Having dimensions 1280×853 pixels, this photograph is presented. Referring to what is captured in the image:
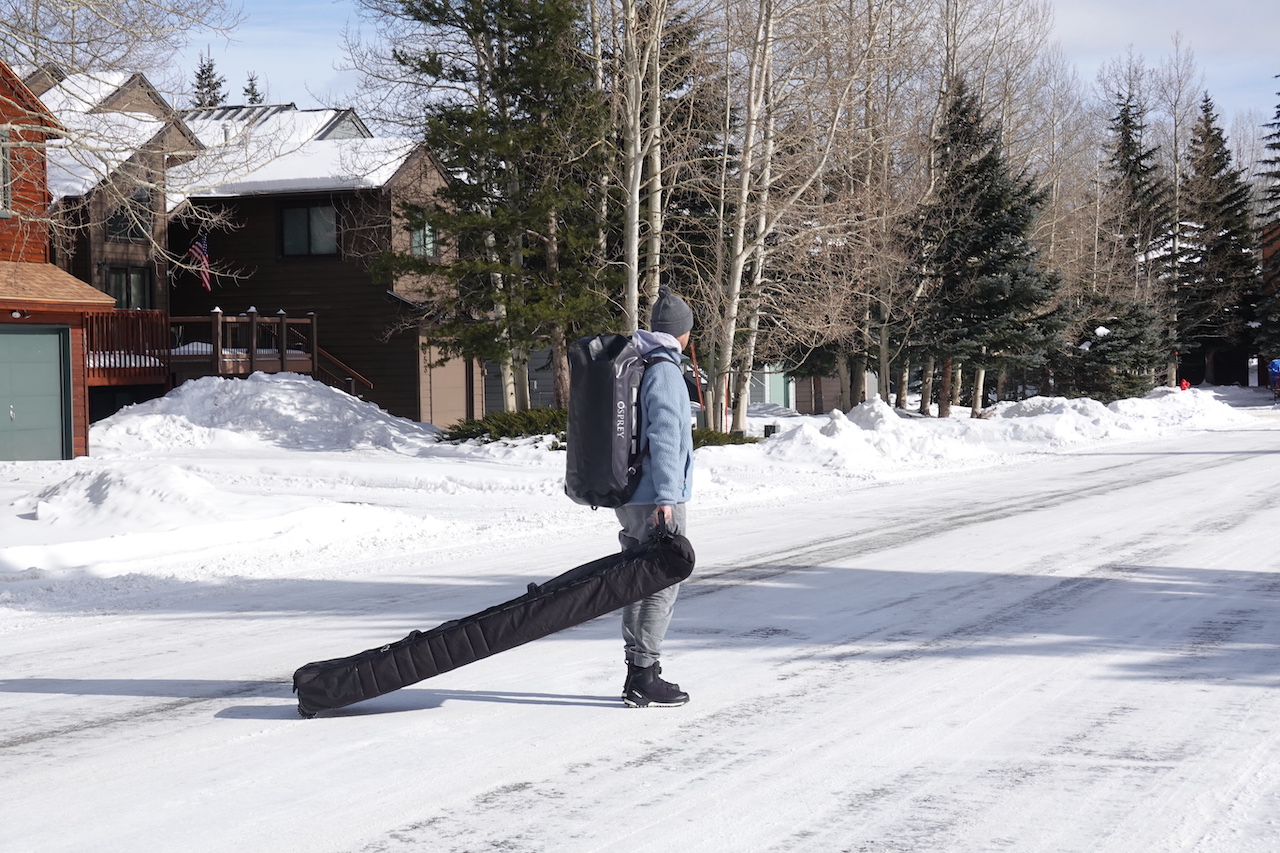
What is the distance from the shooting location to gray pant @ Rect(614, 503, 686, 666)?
595cm

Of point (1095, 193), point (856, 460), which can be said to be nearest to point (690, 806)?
point (856, 460)

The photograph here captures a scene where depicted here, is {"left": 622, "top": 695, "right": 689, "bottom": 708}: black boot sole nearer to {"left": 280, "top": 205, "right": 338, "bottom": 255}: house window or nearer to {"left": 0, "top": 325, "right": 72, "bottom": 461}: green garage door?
{"left": 0, "top": 325, "right": 72, "bottom": 461}: green garage door

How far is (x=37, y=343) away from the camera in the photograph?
22875 mm

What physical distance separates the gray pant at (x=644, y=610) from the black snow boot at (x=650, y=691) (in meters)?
0.04

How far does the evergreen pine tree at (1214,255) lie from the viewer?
58.2 metres

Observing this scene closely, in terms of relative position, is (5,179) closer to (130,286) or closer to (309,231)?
(309,231)

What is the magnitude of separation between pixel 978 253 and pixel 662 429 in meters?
33.5

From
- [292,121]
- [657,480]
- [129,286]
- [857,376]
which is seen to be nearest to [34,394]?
[129,286]

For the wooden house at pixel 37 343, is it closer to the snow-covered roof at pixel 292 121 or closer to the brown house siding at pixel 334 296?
the brown house siding at pixel 334 296

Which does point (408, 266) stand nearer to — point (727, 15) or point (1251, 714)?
point (727, 15)

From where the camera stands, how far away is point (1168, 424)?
110 feet

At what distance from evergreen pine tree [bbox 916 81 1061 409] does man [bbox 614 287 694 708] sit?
3199 centimetres

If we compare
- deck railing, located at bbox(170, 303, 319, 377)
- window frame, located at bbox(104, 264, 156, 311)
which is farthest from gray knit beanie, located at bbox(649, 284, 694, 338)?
window frame, located at bbox(104, 264, 156, 311)

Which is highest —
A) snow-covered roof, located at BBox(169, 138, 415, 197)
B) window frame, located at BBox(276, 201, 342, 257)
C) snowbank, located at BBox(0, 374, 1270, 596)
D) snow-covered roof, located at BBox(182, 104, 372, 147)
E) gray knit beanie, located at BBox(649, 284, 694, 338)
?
snow-covered roof, located at BBox(182, 104, 372, 147)
